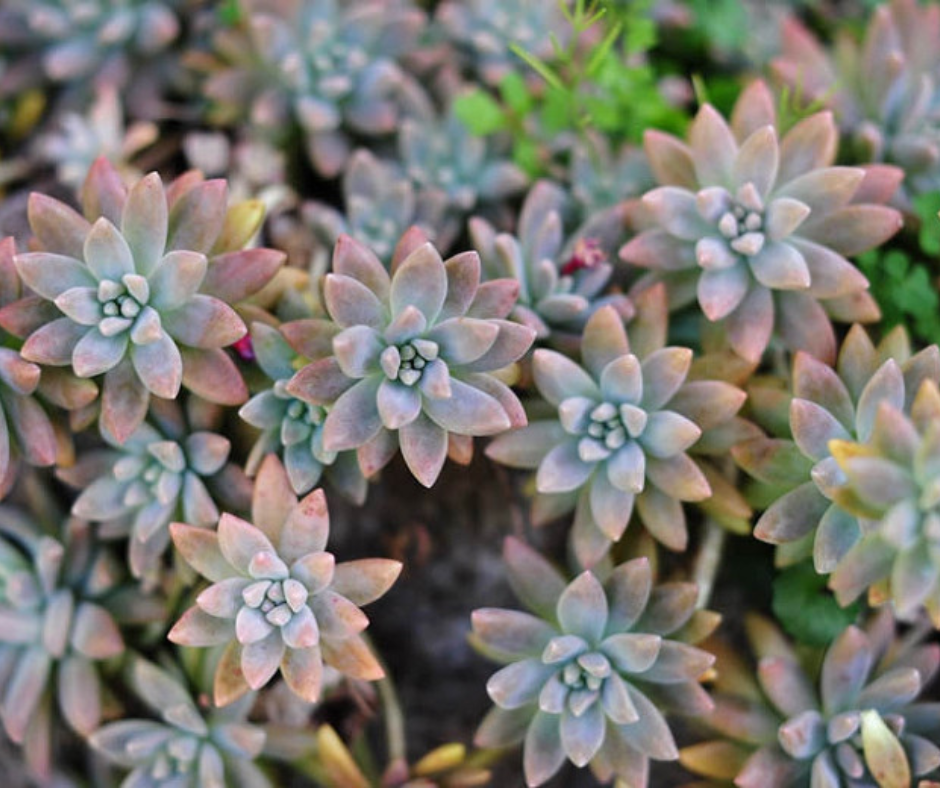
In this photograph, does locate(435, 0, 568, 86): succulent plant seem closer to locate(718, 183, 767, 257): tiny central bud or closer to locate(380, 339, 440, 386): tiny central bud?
locate(718, 183, 767, 257): tiny central bud

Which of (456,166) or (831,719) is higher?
(456,166)

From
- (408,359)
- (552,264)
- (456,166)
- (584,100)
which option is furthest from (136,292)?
(584,100)

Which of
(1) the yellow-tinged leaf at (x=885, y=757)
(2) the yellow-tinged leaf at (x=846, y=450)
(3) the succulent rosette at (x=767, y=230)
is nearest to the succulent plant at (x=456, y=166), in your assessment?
(3) the succulent rosette at (x=767, y=230)

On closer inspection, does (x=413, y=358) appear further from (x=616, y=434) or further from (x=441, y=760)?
(x=441, y=760)

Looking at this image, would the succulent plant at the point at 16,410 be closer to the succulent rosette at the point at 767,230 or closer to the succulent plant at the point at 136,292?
the succulent plant at the point at 136,292

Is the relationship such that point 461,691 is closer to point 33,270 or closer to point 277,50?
point 33,270

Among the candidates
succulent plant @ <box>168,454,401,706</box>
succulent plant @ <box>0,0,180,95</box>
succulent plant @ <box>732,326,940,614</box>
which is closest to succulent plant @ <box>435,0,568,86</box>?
succulent plant @ <box>0,0,180,95</box>
